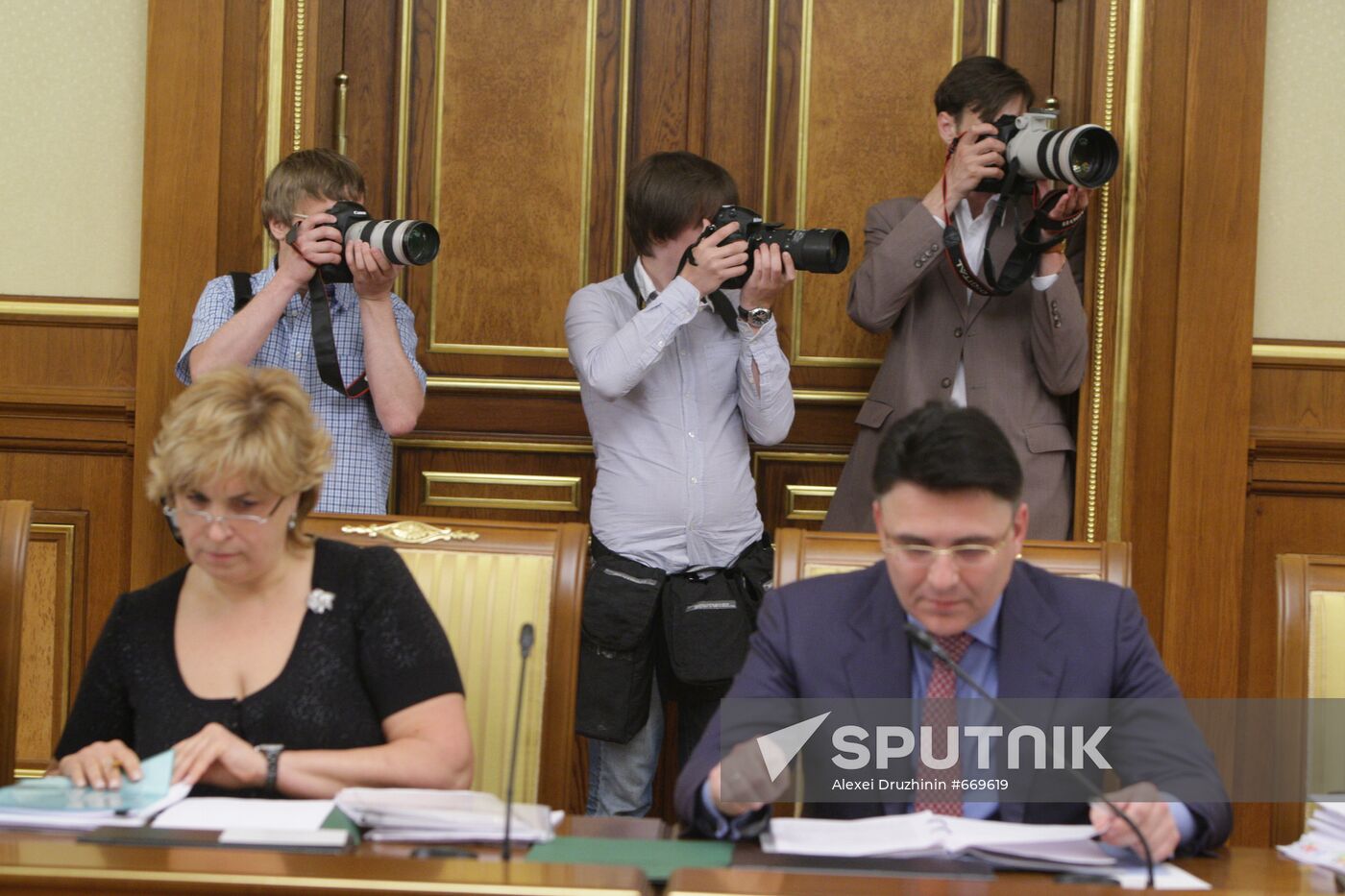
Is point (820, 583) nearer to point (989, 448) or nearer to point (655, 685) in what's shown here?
point (989, 448)

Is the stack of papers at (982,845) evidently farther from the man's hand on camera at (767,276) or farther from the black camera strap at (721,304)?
the black camera strap at (721,304)

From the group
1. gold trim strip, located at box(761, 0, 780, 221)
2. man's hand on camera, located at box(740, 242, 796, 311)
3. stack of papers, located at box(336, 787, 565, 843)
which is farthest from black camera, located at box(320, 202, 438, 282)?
stack of papers, located at box(336, 787, 565, 843)

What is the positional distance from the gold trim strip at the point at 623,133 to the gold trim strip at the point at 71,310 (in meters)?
1.00

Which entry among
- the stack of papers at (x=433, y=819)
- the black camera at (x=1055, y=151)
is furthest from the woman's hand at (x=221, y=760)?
the black camera at (x=1055, y=151)

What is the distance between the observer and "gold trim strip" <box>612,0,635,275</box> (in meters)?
3.45

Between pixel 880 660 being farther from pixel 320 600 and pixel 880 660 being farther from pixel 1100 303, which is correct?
pixel 1100 303

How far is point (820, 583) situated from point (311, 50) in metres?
1.85

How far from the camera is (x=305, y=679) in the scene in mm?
1928

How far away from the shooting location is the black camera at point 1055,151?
2816 millimetres

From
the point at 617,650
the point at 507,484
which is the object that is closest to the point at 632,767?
the point at 617,650

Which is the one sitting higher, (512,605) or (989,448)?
(989,448)

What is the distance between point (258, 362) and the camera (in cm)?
292

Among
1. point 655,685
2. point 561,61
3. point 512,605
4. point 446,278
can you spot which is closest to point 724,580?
point 655,685

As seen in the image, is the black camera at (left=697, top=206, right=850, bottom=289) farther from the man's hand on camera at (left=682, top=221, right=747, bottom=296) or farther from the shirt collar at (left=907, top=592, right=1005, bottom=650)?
the shirt collar at (left=907, top=592, right=1005, bottom=650)
